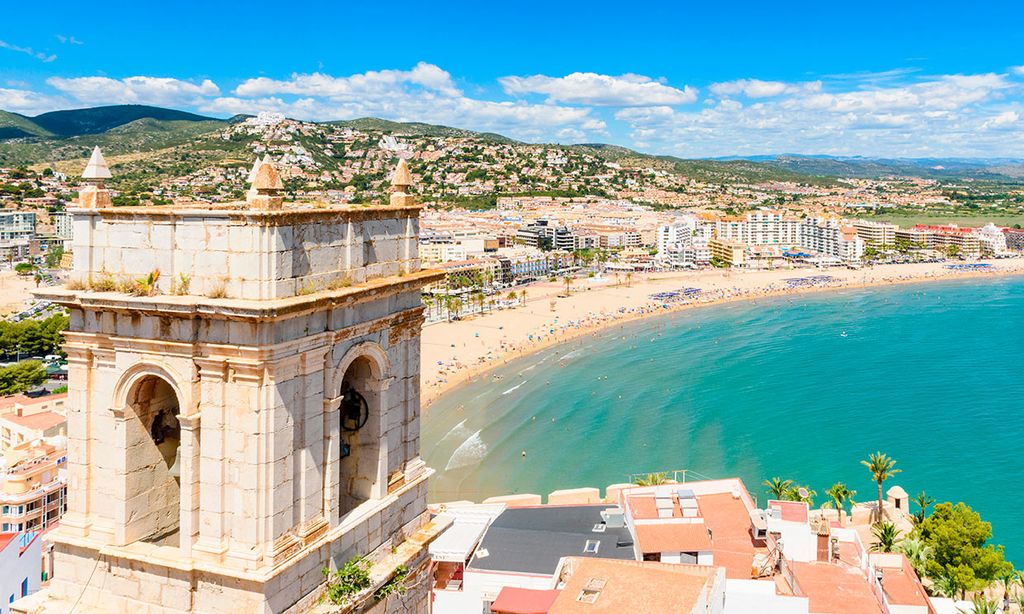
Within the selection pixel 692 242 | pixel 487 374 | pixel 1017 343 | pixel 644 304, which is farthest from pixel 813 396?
pixel 692 242

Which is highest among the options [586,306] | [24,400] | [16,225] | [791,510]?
[16,225]

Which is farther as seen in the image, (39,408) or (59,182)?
(59,182)

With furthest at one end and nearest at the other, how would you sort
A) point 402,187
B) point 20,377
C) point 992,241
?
point 992,241
point 20,377
point 402,187

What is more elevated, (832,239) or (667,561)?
(832,239)

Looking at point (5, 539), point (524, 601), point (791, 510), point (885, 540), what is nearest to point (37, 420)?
point (5, 539)

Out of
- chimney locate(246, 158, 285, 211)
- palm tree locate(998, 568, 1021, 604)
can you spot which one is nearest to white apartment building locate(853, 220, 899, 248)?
palm tree locate(998, 568, 1021, 604)

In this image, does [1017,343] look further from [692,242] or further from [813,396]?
[692,242]

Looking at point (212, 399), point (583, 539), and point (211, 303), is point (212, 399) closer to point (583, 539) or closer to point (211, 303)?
point (211, 303)

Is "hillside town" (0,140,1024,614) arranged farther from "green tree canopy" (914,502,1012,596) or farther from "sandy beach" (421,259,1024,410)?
"sandy beach" (421,259,1024,410)
